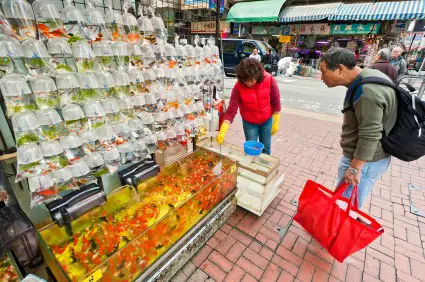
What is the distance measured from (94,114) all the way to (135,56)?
0.59 m

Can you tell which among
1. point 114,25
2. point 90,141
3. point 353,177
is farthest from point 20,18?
point 353,177

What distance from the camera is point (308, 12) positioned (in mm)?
12969

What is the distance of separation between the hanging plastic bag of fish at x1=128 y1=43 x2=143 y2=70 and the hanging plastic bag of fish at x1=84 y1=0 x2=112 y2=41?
7.6 inches

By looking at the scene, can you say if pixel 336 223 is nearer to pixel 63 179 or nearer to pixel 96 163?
pixel 96 163

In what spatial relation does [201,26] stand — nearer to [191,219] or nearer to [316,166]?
[191,219]

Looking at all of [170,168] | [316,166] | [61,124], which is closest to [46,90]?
[61,124]

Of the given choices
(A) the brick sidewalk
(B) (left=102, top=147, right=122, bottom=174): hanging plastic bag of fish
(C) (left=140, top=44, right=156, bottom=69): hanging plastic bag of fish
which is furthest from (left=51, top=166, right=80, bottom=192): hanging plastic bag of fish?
(A) the brick sidewalk

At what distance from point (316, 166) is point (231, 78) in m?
9.25

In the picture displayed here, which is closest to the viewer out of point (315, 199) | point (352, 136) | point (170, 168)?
point (352, 136)

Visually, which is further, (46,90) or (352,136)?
(352,136)

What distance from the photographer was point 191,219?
2086 mm

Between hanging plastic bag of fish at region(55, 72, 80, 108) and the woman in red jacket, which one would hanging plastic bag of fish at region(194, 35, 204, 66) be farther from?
hanging plastic bag of fish at region(55, 72, 80, 108)

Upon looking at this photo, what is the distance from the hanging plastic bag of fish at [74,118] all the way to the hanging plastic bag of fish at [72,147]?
0.18ft

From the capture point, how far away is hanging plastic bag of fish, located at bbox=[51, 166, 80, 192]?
1.45m
